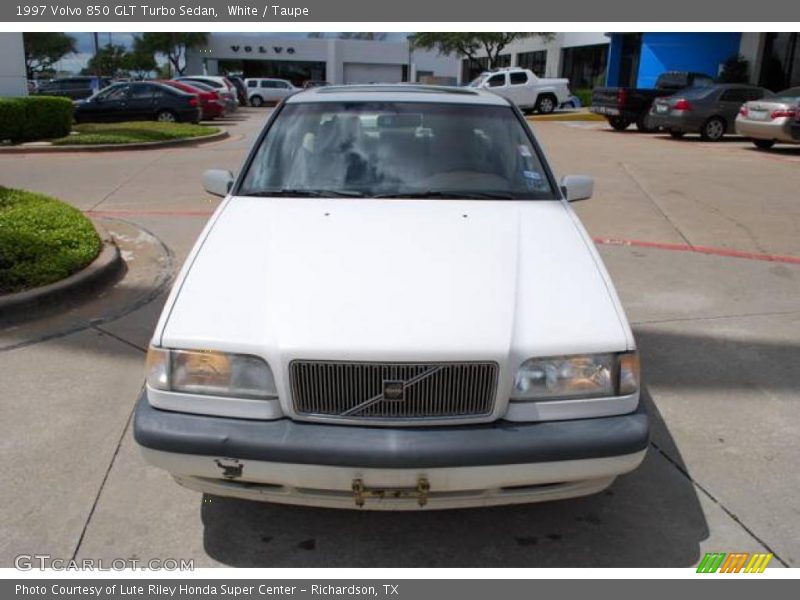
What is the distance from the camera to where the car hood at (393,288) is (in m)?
2.65

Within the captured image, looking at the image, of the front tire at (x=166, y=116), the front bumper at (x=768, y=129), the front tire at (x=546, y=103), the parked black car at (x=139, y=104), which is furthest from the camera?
the front tire at (x=546, y=103)

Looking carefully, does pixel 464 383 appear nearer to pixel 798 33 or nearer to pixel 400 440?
pixel 400 440

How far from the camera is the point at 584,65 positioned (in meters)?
42.0

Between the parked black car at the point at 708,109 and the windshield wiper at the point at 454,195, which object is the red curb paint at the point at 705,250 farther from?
the parked black car at the point at 708,109

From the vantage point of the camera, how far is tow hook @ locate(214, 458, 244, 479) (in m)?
2.60

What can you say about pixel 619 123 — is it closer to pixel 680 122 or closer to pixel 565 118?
pixel 680 122

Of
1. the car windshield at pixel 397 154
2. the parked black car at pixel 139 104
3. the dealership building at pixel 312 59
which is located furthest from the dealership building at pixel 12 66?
the dealership building at pixel 312 59

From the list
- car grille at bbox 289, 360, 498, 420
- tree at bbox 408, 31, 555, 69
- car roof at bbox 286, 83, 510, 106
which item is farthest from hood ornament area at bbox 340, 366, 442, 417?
tree at bbox 408, 31, 555, 69

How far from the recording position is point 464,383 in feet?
8.63

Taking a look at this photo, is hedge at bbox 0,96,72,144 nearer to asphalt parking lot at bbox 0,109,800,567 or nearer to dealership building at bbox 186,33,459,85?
asphalt parking lot at bbox 0,109,800,567

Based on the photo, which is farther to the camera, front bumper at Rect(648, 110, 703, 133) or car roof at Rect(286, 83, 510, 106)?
front bumper at Rect(648, 110, 703, 133)

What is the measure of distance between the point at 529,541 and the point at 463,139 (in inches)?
85.6

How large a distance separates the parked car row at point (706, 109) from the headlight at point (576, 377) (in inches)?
599

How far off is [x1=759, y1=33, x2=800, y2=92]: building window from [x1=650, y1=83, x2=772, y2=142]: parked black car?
8462 mm
